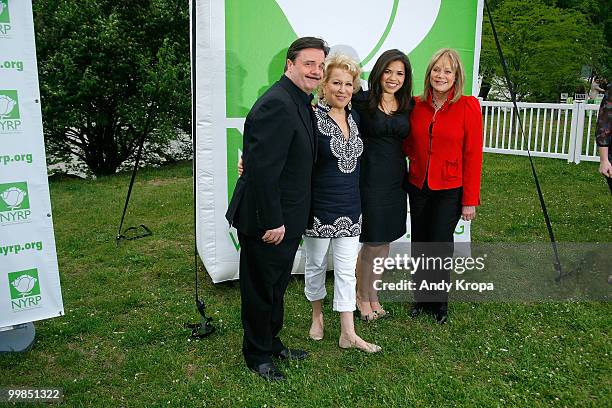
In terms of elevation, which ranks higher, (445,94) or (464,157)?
(445,94)

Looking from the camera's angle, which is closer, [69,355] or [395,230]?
[69,355]

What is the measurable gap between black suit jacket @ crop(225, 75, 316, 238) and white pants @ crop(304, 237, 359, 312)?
14.0 inches

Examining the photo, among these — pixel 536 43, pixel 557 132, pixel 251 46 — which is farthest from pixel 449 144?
pixel 536 43

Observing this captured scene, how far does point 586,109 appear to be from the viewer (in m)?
A: 10.9

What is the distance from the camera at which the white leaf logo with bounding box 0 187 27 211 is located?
343 centimetres

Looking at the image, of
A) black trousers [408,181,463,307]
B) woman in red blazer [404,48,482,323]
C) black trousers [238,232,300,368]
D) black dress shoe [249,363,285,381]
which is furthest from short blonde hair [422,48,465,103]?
black dress shoe [249,363,285,381]

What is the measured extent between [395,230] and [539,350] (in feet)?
3.83

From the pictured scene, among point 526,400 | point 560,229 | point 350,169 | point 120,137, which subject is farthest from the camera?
point 120,137

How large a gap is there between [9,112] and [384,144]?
7.48 ft

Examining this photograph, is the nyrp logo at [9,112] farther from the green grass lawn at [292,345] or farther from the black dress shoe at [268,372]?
the black dress shoe at [268,372]

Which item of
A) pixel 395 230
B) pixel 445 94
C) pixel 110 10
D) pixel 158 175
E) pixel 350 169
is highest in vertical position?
pixel 110 10

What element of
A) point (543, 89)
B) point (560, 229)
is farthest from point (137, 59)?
point (543, 89)

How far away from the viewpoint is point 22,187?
3.49 metres

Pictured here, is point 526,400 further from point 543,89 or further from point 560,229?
point 543,89
